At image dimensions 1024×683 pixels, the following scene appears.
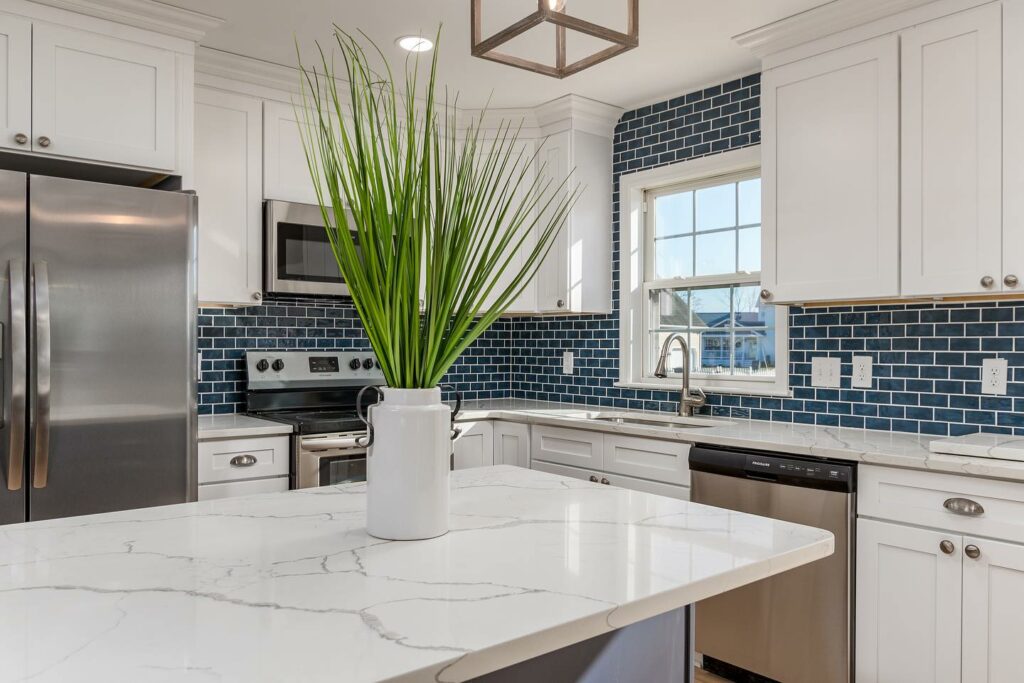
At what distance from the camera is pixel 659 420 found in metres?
3.51

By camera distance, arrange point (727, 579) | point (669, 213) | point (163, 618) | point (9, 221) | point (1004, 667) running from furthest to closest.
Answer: point (669, 213) < point (9, 221) < point (1004, 667) < point (727, 579) < point (163, 618)

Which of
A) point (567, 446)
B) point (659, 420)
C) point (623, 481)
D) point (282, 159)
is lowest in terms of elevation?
point (623, 481)

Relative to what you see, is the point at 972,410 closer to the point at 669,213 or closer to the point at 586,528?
the point at 669,213

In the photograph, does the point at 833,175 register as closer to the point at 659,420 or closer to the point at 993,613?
the point at 659,420

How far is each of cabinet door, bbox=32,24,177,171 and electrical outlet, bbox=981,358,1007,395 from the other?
3.05m

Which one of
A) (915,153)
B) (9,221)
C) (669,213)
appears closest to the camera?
(9,221)

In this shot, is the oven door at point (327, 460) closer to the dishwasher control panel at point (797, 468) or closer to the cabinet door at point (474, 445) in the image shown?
the cabinet door at point (474, 445)

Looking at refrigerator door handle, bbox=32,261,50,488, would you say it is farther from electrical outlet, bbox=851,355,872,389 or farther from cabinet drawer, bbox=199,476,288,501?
electrical outlet, bbox=851,355,872,389

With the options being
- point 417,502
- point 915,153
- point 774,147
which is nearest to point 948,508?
point 915,153

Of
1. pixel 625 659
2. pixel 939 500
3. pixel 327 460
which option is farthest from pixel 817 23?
pixel 327 460

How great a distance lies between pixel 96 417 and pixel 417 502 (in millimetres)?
1679

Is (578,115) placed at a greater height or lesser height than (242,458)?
greater

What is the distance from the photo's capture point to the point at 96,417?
2342 mm

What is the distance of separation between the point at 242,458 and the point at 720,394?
6.87 feet
